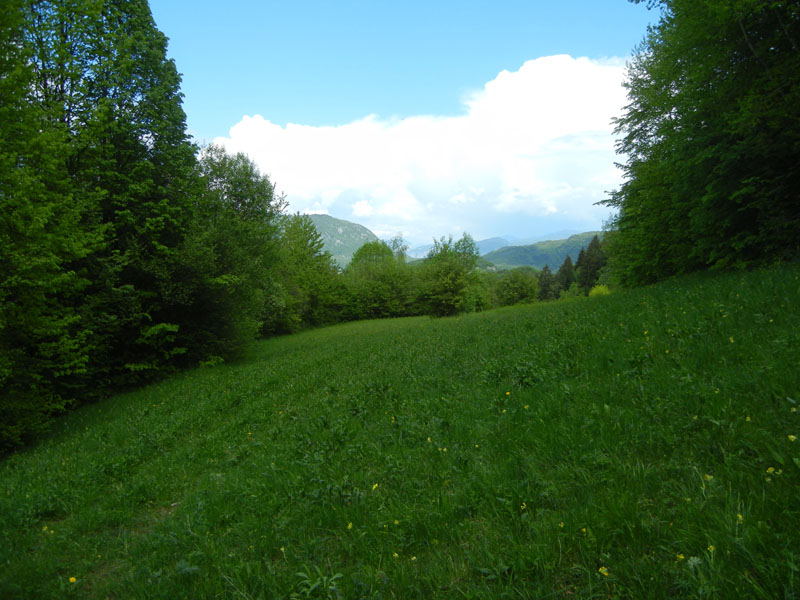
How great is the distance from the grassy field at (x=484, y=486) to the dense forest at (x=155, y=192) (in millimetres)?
5074

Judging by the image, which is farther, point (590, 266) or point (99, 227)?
point (590, 266)

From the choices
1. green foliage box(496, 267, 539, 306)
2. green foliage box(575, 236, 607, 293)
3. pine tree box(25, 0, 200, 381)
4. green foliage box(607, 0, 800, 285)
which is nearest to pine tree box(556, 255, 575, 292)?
green foliage box(575, 236, 607, 293)

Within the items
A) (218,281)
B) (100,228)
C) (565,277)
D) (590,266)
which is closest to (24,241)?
(100,228)

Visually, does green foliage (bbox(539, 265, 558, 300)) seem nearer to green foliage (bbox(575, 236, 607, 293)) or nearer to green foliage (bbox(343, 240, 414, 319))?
green foliage (bbox(575, 236, 607, 293))

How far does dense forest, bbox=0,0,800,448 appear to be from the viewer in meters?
10.1

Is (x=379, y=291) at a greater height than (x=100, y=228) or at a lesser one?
lesser

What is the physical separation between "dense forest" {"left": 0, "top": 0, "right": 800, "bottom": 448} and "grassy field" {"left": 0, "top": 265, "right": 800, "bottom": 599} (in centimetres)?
507

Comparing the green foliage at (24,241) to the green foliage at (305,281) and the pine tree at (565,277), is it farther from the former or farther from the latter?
the pine tree at (565,277)

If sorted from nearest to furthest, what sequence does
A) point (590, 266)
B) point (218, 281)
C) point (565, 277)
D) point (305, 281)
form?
point (218, 281)
point (305, 281)
point (590, 266)
point (565, 277)

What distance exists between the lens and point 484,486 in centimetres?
392

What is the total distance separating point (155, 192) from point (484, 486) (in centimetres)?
1918

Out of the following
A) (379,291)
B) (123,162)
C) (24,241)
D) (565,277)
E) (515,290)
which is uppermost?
(123,162)

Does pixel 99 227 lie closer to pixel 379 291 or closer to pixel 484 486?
pixel 484 486

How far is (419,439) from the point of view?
557 cm
